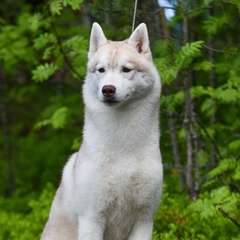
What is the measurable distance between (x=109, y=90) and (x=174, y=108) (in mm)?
3308

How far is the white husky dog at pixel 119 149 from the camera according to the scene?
5621mm

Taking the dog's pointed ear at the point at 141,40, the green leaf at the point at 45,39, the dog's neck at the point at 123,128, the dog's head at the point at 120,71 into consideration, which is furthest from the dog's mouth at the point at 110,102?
the green leaf at the point at 45,39

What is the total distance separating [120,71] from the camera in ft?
18.2

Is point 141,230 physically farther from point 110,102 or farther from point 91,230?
point 110,102

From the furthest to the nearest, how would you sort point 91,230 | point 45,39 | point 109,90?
point 45,39
point 91,230
point 109,90

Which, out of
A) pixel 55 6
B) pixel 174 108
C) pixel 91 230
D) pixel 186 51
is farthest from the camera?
pixel 174 108

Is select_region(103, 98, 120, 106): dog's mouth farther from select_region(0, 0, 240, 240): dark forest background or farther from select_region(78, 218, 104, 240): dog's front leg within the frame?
select_region(0, 0, 240, 240): dark forest background

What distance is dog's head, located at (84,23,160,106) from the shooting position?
548 cm

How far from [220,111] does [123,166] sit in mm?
4783

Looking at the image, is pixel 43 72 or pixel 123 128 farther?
pixel 43 72

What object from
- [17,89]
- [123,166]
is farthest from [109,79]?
[17,89]

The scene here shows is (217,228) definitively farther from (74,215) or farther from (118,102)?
(118,102)

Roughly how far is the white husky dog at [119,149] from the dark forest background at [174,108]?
4.05 ft

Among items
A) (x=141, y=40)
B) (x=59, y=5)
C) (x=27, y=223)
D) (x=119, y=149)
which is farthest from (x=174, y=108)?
(x=119, y=149)
